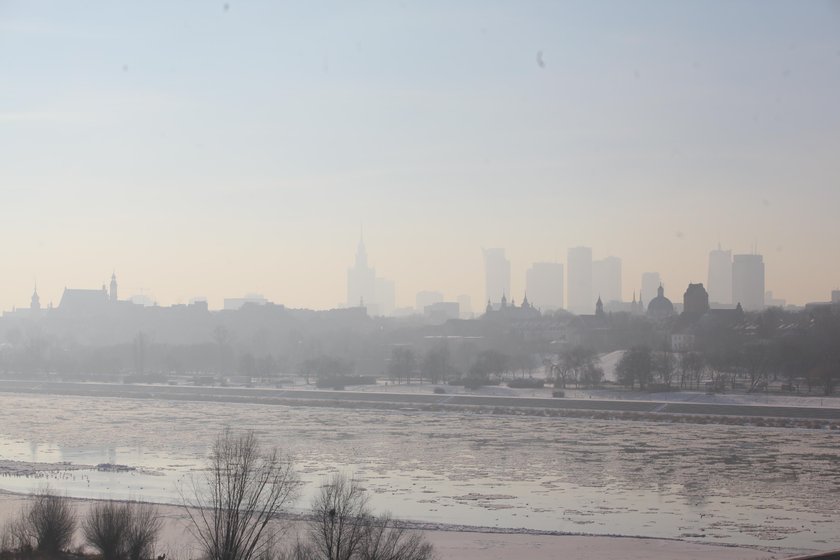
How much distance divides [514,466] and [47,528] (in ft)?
51.7

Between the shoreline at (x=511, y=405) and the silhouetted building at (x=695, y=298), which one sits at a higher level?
the silhouetted building at (x=695, y=298)

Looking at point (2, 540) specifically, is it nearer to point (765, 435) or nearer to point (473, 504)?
point (473, 504)

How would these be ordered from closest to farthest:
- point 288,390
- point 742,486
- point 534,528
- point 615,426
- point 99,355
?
1. point 534,528
2. point 742,486
3. point 615,426
4. point 288,390
5. point 99,355

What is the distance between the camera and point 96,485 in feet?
98.4

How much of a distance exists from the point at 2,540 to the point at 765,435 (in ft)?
97.6

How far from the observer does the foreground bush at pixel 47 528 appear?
68.7 ft

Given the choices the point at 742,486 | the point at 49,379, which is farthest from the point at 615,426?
the point at 49,379

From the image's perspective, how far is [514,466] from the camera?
3338 centimetres

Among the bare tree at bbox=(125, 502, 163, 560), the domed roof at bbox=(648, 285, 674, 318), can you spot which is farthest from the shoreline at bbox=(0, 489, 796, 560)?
the domed roof at bbox=(648, 285, 674, 318)

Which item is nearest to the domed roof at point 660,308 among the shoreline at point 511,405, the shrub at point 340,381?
the shrub at point 340,381

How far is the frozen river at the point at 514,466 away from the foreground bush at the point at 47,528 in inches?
226

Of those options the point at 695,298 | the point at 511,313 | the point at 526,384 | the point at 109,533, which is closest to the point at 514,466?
the point at 109,533

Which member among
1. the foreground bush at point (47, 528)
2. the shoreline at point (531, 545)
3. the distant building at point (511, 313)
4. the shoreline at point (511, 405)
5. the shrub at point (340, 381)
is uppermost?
the distant building at point (511, 313)

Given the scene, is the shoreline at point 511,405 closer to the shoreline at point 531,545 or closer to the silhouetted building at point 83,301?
the shoreline at point 531,545
